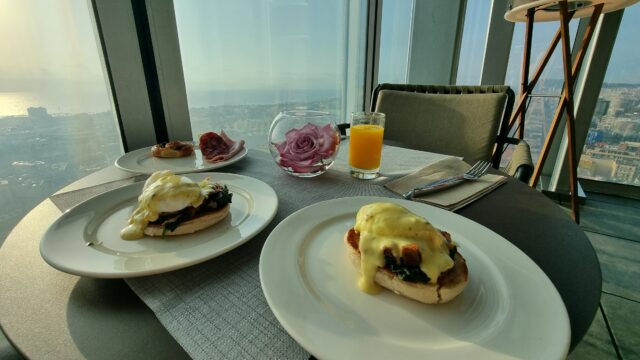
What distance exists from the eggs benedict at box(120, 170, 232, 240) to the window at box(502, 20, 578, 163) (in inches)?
109

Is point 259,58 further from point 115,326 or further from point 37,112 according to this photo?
point 115,326

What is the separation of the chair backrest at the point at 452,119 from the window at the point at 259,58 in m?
0.66

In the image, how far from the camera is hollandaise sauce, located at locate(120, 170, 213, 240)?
0.54 m

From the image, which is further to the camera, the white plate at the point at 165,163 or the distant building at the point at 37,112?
the distant building at the point at 37,112

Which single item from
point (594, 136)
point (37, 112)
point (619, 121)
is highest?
point (37, 112)

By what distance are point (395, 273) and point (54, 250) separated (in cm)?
52

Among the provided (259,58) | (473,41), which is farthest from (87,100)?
(473,41)

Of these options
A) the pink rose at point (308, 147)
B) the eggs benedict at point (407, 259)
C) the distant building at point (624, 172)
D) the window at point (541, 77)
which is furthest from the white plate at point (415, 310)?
the distant building at point (624, 172)

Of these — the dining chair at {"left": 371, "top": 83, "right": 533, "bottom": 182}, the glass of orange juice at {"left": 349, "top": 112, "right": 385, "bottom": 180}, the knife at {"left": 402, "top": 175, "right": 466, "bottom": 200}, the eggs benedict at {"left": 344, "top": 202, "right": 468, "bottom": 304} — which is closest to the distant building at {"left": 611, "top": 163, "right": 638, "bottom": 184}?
the dining chair at {"left": 371, "top": 83, "right": 533, "bottom": 182}

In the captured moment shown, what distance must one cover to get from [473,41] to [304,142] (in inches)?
109

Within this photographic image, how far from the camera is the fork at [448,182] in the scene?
746mm

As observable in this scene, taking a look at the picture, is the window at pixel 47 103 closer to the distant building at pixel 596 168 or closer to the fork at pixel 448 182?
the fork at pixel 448 182

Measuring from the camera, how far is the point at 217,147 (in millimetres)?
1018

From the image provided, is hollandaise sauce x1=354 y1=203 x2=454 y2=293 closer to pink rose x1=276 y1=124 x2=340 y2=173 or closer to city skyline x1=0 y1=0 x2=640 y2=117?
pink rose x1=276 y1=124 x2=340 y2=173
